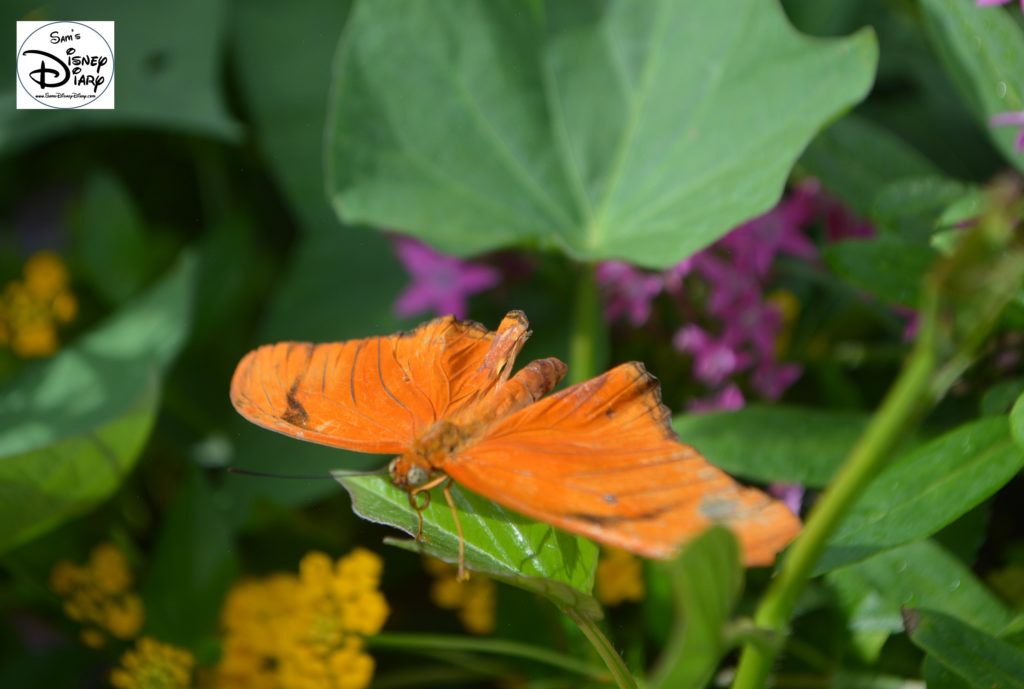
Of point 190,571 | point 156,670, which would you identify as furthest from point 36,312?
point 156,670

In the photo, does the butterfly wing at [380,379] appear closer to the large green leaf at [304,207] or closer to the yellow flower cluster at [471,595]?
the yellow flower cluster at [471,595]

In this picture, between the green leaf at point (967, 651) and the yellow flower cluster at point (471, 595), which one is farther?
the yellow flower cluster at point (471, 595)

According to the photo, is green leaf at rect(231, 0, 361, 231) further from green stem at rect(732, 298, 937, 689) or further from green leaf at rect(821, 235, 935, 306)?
green stem at rect(732, 298, 937, 689)

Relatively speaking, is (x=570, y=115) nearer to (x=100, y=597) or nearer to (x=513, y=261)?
(x=513, y=261)

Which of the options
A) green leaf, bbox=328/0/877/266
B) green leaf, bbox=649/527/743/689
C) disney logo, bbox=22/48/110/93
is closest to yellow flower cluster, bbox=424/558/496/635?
green leaf, bbox=328/0/877/266

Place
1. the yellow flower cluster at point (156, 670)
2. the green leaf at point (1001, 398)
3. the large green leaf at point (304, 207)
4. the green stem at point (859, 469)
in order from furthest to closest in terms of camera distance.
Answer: the large green leaf at point (304, 207), the yellow flower cluster at point (156, 670), the green leaf at point (1001, 398), the green stem at point (859, 469)

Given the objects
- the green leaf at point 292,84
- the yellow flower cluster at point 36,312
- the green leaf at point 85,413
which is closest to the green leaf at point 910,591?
the green leaf at point 85,413

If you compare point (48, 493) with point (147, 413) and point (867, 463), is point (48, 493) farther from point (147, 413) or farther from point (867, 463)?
point (867, 463)
